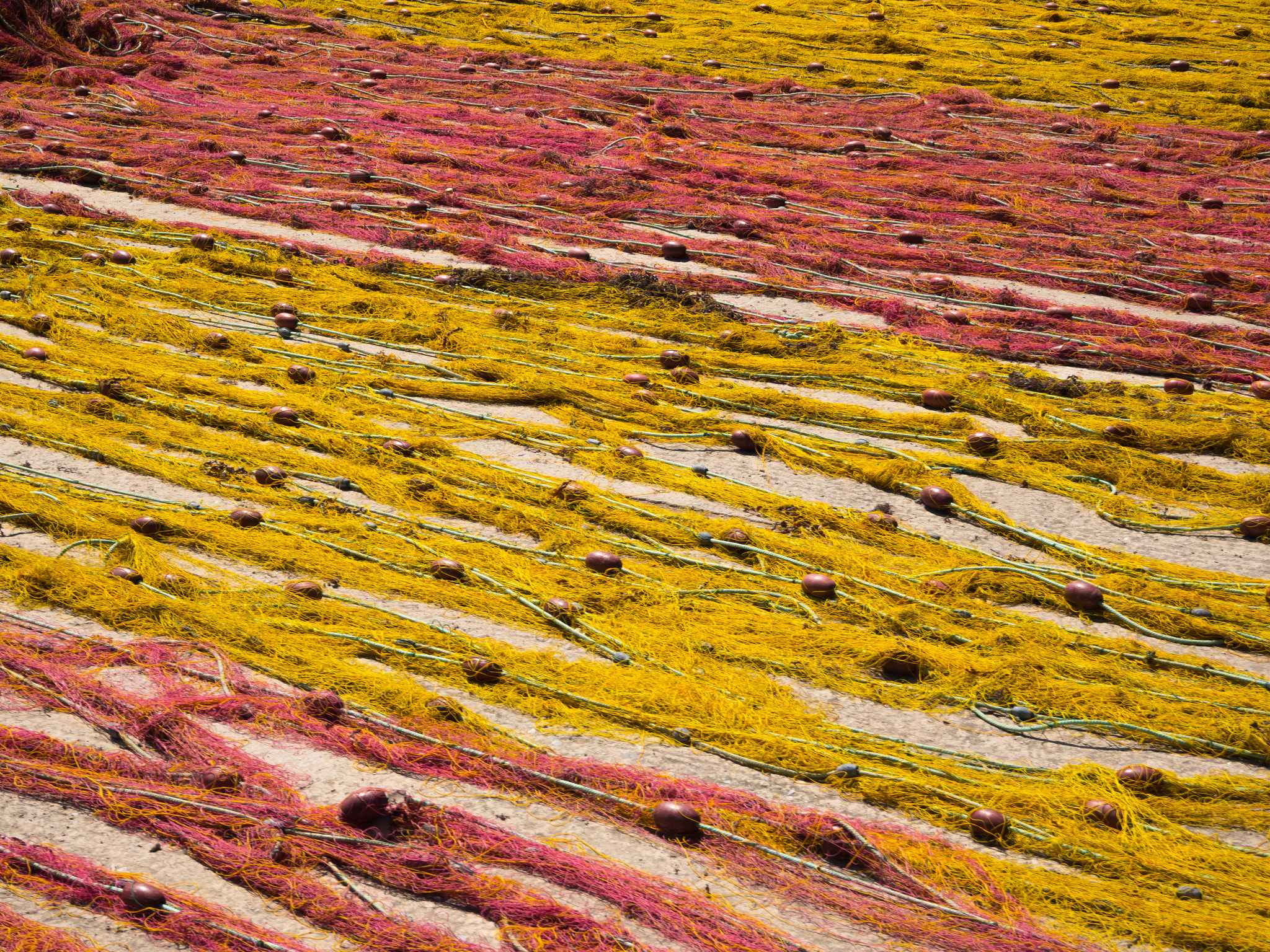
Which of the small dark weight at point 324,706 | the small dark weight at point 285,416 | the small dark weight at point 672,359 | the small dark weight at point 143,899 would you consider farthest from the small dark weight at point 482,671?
the small dark weight at point 672,359

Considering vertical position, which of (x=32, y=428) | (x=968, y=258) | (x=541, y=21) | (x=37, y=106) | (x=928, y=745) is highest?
(x=541, y=21)

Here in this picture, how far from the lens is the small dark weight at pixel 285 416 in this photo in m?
4.81

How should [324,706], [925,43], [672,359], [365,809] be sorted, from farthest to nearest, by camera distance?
[925,43], [672,359], [324,706], [365,809]

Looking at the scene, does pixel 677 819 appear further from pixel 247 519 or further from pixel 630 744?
pixel 247 519

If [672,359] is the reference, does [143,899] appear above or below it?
below

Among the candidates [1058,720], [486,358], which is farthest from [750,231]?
[1058,720]

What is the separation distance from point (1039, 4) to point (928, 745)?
12.9m

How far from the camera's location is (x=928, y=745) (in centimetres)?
311

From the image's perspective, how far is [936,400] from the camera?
514 cm

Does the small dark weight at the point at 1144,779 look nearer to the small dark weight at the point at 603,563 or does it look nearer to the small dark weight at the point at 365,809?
the small dark weight at the point at 603,563

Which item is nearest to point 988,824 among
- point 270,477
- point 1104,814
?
point 1104,814

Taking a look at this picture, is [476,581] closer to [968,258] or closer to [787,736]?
[787,736]

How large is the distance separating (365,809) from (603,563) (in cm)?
140

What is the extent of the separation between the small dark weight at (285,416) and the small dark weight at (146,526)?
38.3 inches
